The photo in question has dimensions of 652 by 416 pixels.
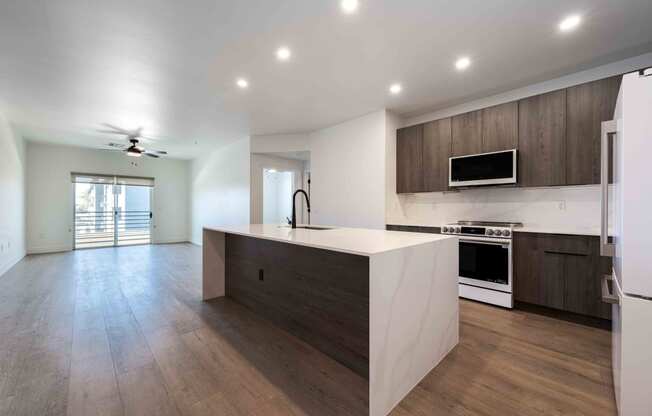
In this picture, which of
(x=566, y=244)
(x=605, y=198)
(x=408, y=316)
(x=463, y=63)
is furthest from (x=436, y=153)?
(x=408, y=316)

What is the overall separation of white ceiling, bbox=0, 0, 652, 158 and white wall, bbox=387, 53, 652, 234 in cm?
16

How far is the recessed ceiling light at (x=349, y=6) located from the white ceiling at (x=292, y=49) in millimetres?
56

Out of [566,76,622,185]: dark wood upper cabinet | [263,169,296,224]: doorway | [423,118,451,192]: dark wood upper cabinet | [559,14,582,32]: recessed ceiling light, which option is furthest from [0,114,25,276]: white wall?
[566,76,622,185]: dark wood upper cabinet

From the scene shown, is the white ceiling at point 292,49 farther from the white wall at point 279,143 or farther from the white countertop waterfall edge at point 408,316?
the white countertop waterfall edge at point 408,316

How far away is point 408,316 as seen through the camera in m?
1.60

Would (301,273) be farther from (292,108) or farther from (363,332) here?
(292,108)

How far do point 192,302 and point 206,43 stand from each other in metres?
2.80

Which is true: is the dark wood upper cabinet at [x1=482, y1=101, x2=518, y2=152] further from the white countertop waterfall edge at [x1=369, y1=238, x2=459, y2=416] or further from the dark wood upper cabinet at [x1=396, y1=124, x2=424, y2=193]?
the white countertop waterfall edge at [x1=369, y1=238, x2=459, y2=416]

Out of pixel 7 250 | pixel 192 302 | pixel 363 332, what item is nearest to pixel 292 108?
pixel 192 302

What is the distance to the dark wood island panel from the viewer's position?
6.15 feet

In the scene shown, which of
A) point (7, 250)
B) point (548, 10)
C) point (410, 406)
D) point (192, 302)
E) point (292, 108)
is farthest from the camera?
point (7, 250)

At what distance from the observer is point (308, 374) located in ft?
5.97

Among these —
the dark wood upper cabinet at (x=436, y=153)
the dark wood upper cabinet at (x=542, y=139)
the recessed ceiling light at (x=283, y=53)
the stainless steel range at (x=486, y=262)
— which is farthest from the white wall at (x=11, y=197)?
the dark wood upper cabinet at (x=542, y=139)

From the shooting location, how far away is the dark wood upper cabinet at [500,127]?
3.18 meters
